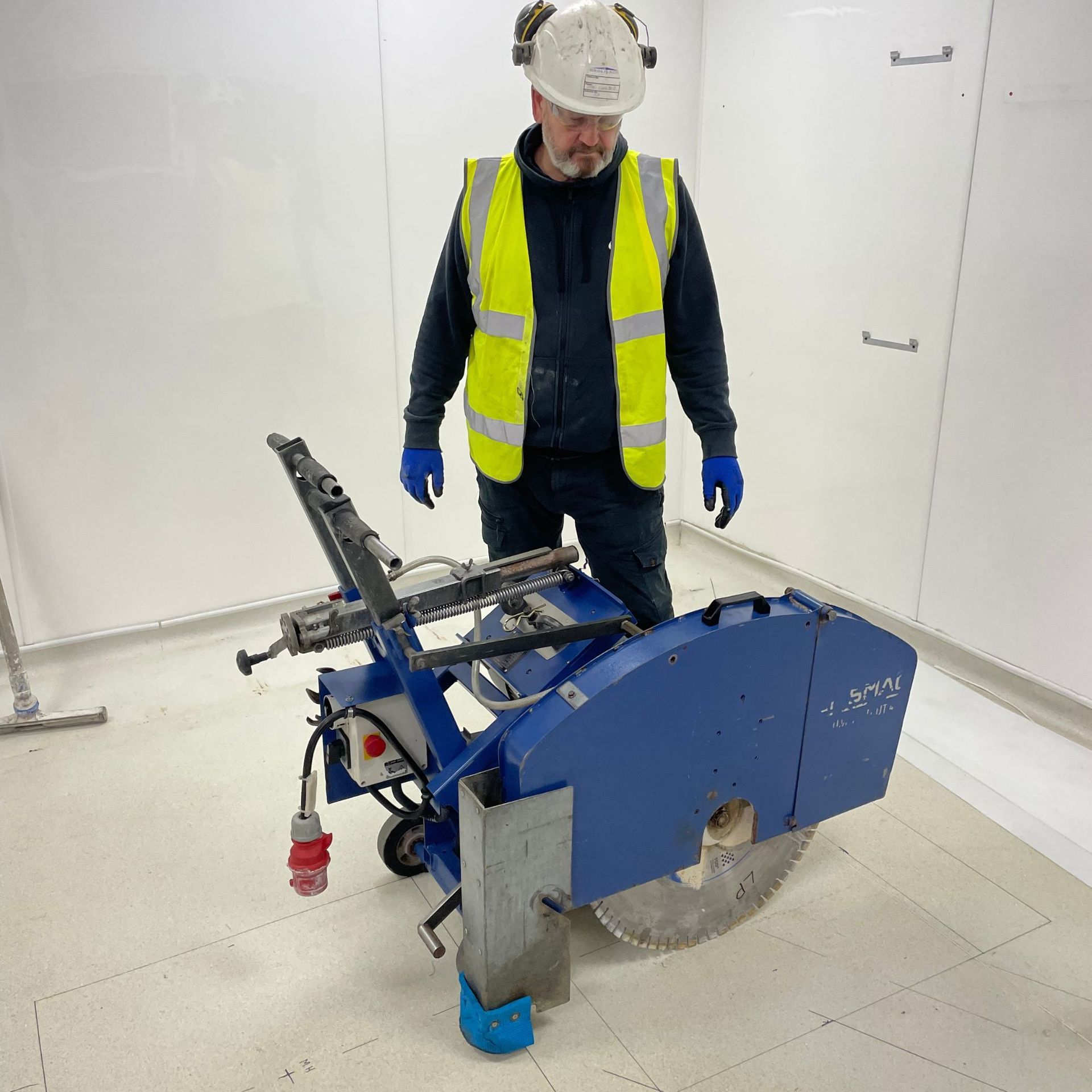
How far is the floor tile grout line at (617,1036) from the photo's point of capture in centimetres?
162

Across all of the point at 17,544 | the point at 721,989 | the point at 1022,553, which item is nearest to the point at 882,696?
the point at 721,989

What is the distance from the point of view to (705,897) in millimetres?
1831

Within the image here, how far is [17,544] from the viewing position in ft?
9.36

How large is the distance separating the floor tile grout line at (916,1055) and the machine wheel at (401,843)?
817mm

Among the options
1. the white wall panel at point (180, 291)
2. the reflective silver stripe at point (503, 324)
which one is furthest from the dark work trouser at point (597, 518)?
the white wall panel at point (180, 291)

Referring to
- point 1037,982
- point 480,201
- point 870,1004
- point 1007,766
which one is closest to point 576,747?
point 870,1004

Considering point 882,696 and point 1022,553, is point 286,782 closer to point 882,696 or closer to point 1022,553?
point 882,696

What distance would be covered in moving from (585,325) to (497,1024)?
1250 mm

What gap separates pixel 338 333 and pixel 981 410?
182 centimetres

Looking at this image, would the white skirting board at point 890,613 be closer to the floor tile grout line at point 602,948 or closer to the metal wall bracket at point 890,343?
the metal wall bracket at point 890,343

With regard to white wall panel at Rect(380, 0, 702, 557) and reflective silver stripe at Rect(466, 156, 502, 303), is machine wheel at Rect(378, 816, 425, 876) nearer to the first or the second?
reflective silver stripe at Rect(466, 156, 502, 303)

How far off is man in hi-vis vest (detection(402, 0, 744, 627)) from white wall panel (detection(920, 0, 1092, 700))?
0.87 metres

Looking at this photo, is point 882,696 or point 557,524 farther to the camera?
point 557,524

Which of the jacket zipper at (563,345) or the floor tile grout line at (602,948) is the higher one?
the jacket zipper at (563,345)
